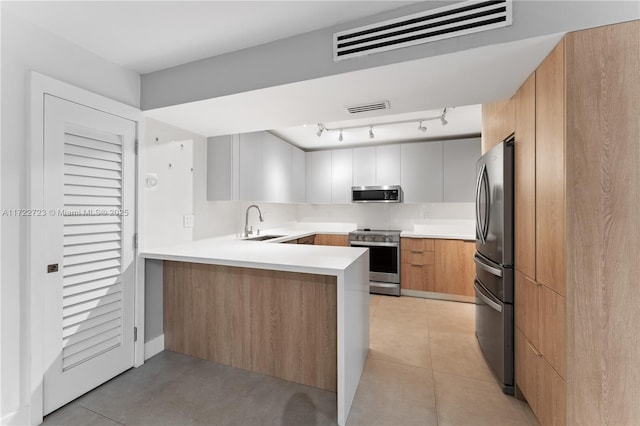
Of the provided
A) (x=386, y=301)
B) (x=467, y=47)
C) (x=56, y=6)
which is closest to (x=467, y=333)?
(x=386, y=301)

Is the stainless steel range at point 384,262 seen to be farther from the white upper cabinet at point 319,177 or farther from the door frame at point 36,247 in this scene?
the door frame at point 36,247

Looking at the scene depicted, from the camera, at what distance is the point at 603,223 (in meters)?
1.21

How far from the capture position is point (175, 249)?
2.30 meters

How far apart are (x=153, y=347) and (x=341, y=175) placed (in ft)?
11.1

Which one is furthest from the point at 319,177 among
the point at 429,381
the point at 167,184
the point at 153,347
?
the point at 429,381

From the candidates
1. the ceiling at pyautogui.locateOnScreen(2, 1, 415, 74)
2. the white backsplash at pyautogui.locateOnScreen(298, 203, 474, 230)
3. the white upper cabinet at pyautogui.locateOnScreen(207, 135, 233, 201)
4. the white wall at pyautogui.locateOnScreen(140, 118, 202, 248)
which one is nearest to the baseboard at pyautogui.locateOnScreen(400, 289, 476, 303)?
the white backsplash at pyautogui.locateOnScreen(298, 203, 474, 230)

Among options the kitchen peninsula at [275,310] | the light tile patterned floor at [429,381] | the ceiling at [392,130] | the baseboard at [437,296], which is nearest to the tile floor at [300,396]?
the light tile patterned floor at [429,381]

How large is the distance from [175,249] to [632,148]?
2851mm

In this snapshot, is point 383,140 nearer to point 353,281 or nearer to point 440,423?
point 353,281

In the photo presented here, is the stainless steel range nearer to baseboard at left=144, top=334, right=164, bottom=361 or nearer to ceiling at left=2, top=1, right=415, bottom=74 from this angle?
baseboard at left=144, top=334, right=164, bottom=361

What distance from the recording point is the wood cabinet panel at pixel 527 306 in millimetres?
1543

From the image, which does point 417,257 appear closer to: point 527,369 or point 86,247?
point 527,369

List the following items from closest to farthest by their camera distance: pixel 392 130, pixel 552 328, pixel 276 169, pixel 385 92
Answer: pixel 552 328 < pixel 385 92 < pixel 392 130 < pixel 276 169

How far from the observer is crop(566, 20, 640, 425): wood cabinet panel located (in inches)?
46.4
